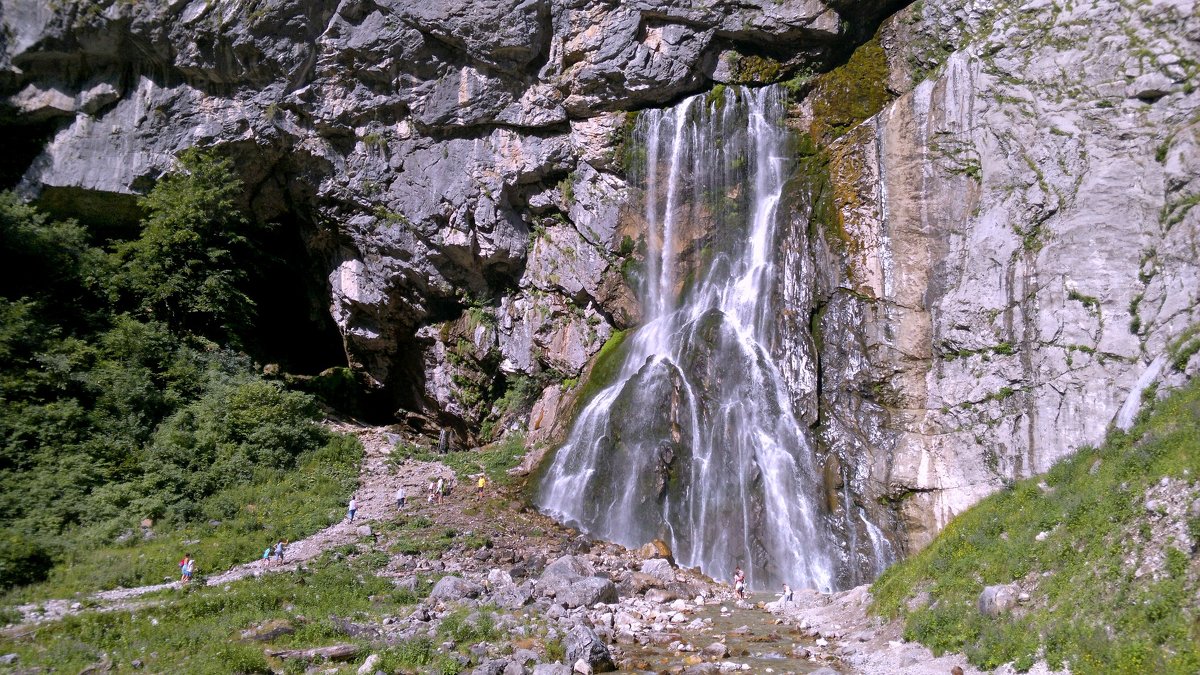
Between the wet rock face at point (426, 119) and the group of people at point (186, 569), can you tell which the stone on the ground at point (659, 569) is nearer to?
the group of people at point (186, 569)

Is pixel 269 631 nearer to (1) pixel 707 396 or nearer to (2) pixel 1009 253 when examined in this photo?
(1) pixel 707 396

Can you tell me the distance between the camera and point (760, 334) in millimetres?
20453

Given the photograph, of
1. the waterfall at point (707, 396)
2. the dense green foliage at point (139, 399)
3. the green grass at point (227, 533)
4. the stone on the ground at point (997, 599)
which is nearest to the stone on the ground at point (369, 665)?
the green grass at point (227, 533)

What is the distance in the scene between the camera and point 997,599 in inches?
377

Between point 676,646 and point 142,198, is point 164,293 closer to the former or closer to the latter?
point 142,198

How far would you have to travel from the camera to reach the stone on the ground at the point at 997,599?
31.1ft

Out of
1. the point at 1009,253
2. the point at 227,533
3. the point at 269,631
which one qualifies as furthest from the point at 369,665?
the point at 1009,253

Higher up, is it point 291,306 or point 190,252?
point 190,252

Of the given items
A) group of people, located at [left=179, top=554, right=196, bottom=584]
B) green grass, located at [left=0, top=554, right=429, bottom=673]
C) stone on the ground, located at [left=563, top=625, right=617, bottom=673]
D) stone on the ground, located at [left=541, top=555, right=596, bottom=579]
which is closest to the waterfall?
stone on the ground, located at [left=541, top=555, right=596, bottom=579]

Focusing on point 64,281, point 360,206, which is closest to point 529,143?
point 360,206

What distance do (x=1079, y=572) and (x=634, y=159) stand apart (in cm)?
1919

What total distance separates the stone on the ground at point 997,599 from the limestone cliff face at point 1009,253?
418 centimetres

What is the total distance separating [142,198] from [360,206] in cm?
779

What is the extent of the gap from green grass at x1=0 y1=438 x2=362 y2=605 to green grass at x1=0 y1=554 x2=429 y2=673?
2.04 m
